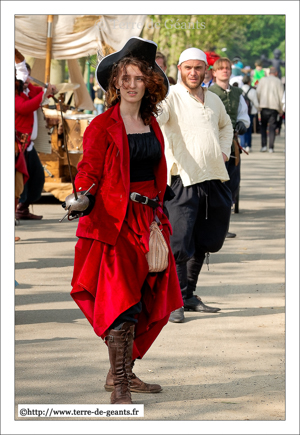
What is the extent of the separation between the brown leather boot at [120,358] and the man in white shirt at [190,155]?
5.99 feet

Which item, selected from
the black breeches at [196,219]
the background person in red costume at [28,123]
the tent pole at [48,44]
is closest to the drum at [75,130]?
the tent pole at [48,44]

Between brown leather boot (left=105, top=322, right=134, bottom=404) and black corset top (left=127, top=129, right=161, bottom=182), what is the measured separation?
794 mm

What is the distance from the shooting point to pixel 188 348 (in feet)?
17.6

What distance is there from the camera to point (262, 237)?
10.0 metres

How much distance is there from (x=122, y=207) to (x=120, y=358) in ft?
2.59

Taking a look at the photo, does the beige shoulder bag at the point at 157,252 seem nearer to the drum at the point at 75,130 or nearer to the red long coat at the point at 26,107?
the red long coat at the point at 26,107

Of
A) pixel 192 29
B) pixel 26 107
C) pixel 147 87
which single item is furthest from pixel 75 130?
pixel 147 87

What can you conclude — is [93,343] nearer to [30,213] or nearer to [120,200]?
[120,200]

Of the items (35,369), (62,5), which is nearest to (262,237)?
(35,369)

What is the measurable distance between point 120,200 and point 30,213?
7.10 m

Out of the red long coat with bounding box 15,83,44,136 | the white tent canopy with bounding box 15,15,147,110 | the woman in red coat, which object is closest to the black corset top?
the woman in red coat

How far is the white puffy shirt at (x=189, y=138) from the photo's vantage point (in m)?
6.04

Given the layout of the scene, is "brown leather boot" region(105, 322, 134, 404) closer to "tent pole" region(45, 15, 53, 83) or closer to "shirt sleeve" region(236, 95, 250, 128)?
"shirt sleeve" region(236, 95, 250, 128)

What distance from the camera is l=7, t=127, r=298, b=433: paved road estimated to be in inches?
171
